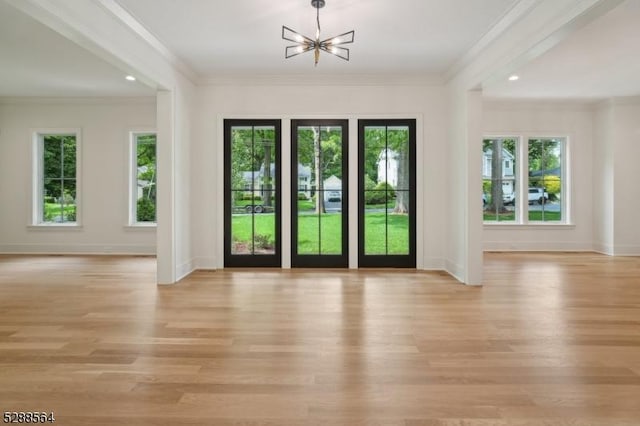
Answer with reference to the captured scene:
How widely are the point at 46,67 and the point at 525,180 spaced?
868 cm

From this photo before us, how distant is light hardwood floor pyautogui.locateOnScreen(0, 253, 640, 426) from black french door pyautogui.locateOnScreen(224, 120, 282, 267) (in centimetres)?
105

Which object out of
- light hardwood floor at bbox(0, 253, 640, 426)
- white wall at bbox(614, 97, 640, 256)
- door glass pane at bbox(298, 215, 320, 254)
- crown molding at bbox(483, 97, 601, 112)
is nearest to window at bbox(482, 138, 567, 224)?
crown molding at bbox(483, 97, 601, 112)

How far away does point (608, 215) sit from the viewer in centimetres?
775

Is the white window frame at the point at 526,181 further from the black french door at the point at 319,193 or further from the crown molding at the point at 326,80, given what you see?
the black french door at the point at 319,193

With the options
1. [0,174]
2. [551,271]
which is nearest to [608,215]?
[551,271]

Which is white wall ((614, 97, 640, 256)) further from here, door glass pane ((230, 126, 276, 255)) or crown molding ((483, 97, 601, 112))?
door glass pane ((230, 126, 276, 255))

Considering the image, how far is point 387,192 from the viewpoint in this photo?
6305 millimetres

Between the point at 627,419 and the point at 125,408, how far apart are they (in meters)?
2.57

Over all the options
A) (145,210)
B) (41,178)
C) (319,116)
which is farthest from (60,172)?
(319,116)

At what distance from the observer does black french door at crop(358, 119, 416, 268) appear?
6.27m

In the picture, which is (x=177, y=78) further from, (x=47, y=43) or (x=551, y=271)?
(x=551, y=271)

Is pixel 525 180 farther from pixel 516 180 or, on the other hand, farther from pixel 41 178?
pixel 41 178

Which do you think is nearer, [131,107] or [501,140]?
[131,107]

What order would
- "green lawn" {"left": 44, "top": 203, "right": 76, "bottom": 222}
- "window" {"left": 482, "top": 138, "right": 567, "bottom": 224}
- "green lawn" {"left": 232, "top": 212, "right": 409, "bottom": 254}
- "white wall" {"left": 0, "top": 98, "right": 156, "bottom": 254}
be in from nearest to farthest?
"green lawn" {"left": 232, "top": 212, "right": 409, "bottom": 254}, "white wall" {"left": 0, "top": 98, "right": 156, "bottom": 254}, "green lawn" {"left": 44, "top": 203, "right": 76, "bottom": 222}, "window" {"left": 482, "top": 138, "right": 567, "bottom": 224}
